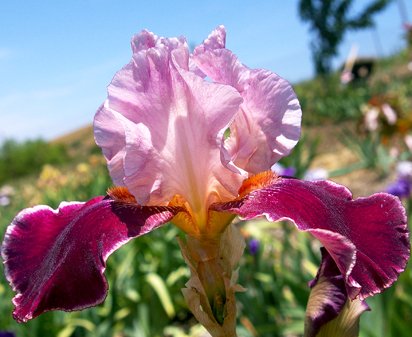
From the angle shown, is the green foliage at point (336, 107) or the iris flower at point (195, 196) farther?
the green foliage at point (336, 107)

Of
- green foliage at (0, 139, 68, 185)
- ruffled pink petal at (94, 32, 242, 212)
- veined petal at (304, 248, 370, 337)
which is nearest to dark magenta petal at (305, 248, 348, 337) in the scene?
veined petal at (304, 248, 370, 337)

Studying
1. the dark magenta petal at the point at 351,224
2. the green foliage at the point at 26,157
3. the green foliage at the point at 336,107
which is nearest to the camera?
the dark magenta petal at the point at 351,224

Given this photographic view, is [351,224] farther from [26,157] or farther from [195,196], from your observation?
[26,157]

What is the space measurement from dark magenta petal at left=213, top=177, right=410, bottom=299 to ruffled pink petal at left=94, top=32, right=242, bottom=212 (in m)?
0.07

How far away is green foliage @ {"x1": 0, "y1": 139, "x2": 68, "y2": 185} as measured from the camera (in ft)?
68.4

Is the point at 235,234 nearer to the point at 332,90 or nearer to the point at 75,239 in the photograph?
the point at 75,239

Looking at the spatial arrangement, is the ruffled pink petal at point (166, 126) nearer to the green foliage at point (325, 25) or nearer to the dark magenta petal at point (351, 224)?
the dark magenta petal at point (351, 224)

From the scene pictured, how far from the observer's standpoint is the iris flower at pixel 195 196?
0.63 meters

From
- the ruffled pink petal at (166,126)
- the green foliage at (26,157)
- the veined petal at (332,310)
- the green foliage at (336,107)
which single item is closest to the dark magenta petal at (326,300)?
the veined petal at (332,310)

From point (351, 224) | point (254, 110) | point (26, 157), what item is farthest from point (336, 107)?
point (351, 224)

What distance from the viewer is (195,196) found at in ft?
2.46

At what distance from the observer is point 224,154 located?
2.38ft

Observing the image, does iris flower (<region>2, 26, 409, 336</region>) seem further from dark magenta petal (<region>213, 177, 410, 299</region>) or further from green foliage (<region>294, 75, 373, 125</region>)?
green foliage (<region>294, 75, 373, 125</region>)

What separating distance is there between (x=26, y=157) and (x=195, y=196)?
21660 millimetres
